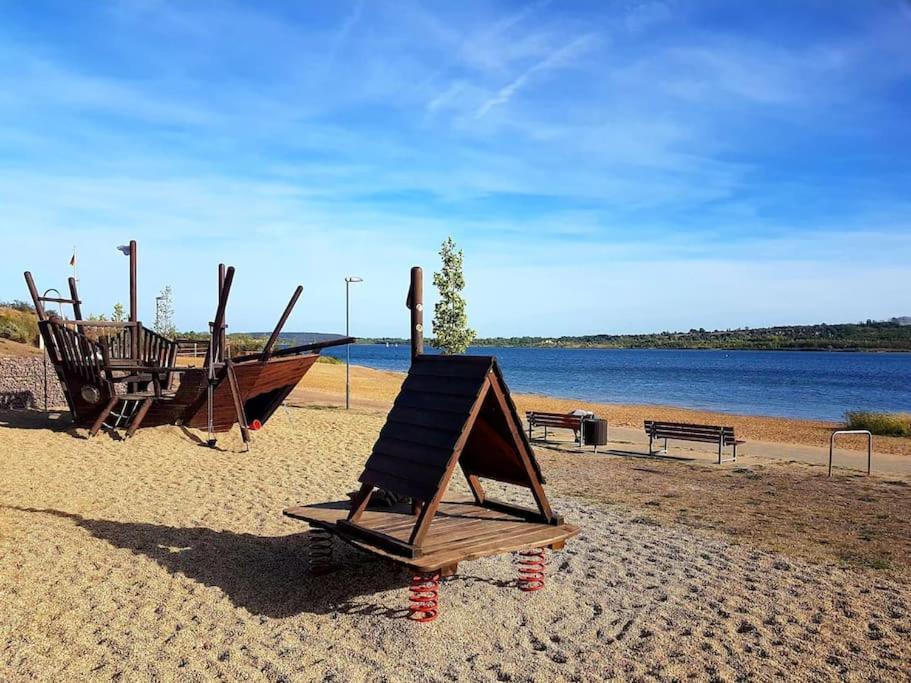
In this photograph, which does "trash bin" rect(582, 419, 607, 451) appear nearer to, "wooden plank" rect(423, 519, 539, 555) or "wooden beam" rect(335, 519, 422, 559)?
"wooden plank" rect(423, 519, 539, 555)

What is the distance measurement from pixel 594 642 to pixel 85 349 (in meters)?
11.5

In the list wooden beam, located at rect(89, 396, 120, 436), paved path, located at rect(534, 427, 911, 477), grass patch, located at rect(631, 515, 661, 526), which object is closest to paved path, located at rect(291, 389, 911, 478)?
paved path, located at rect(534, 427, 911, 477)

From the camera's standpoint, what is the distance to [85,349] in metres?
13.1

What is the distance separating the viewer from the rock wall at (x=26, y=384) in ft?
53.1

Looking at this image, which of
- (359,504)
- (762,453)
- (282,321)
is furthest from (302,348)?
(762,453)

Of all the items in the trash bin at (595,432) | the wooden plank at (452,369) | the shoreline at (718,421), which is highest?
the wooden plank at (452,369)

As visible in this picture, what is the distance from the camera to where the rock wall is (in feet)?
53.1

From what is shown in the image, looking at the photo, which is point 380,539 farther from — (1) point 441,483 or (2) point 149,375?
(2) point 149,375

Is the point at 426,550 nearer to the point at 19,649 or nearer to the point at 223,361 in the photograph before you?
the point at 19,649

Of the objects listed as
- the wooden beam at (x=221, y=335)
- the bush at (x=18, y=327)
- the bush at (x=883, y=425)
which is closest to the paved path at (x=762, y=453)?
the bush at (x=883, y=425)

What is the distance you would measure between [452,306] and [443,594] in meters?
13.9

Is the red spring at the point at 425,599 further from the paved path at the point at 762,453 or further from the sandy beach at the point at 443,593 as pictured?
the paved path at the point at 762,453

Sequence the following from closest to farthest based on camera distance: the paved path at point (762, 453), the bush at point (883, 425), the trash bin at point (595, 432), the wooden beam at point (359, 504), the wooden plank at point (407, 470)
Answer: the wooden plank at point (407, 470) < the wooden beam at point (359, 504) < the paved path at point (762, 453) < the trash bin at point (595, 432) < the bush at point (883, 425)

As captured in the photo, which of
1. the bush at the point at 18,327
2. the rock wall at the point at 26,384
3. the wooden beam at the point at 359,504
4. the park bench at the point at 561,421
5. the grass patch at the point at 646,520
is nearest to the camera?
the wooden beam at the point at 359,504
